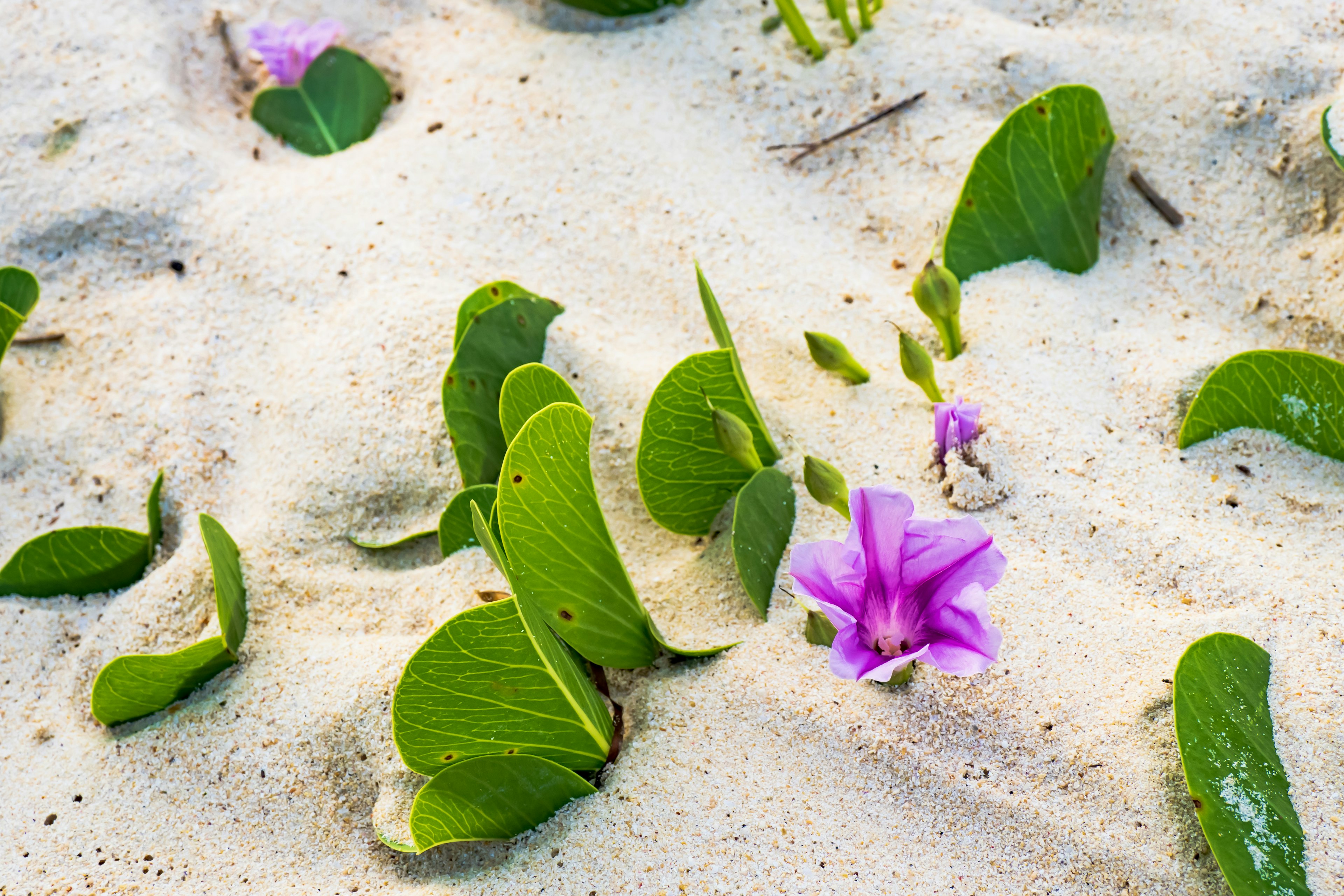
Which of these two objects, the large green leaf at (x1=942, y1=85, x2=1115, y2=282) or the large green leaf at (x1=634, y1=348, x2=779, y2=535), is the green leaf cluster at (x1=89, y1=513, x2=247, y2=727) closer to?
the large green leaf at (x1=634, y1=348, x2=779, y2=535)

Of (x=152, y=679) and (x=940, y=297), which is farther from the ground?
(x=940, y=297)

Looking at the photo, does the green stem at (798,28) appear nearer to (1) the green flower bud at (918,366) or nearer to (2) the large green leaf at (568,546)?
(1) the green flower bud at (918,366)

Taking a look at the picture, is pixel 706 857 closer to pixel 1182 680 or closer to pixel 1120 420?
pixel 1182 680

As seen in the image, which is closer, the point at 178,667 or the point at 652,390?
the point at 178,667

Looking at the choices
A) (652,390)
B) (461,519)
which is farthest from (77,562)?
(652,390)

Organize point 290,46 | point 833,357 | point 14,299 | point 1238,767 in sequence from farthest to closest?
point 290,46 < point 14,299 < point 833,357 < point 1238,767

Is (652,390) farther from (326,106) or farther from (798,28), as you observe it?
(326,106)

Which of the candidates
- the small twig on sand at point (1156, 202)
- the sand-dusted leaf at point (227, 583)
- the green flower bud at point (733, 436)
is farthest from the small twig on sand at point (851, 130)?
the sand-dusted leaf at point (227, 583)
